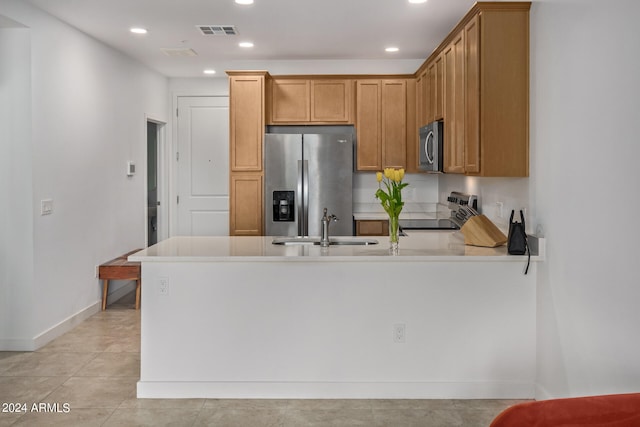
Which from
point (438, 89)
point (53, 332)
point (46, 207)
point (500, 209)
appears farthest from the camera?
point (438, 89)

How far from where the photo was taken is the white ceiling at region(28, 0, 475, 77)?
441cm

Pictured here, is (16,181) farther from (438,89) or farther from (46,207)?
(438,89)

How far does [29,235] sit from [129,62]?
2.64 meters

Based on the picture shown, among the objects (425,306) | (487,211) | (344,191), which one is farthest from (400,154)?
(425,306)

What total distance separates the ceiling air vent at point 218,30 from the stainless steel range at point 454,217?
2219 millimetres

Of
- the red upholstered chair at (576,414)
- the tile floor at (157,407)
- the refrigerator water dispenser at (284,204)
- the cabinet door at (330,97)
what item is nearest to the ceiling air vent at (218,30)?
the cabinet door at (330,97)

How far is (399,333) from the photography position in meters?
3.46

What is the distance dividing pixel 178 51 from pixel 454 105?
304 cm

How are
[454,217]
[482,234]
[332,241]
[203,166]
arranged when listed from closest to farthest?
[482,234] → [332,241] → [454,217] → [203,166]

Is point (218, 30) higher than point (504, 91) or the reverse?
higher

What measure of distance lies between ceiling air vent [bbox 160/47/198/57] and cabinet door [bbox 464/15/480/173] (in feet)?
10.1

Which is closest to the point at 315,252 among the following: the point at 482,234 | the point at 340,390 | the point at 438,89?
the point at 340,390

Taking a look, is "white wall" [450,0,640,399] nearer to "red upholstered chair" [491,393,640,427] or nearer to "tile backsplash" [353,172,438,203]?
"red upholstered chair" [491,393,640,427]

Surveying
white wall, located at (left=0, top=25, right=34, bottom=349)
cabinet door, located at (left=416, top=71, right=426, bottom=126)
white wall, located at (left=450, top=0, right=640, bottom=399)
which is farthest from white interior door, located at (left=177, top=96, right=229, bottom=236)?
white wall, located at (left=450, top=0, right=640, bottom=399)
